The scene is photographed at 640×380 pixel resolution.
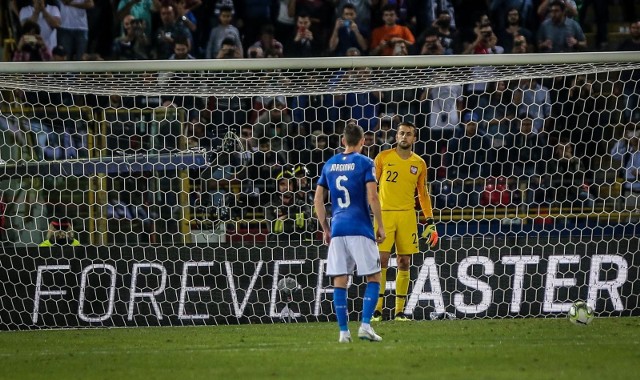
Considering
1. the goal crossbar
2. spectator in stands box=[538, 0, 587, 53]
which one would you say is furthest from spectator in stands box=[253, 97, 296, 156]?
spectator in stands box=[538, 0, 587, 53]

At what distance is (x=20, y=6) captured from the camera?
16938 mm

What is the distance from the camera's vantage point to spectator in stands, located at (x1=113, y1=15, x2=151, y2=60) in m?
16.2

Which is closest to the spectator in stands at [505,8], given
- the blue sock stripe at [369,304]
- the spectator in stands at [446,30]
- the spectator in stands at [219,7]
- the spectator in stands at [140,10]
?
the spectator in stands at [446,30]

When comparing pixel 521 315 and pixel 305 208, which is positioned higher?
pixel 305 208

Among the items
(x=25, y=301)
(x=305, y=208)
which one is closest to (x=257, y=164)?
(x=305, y=208)

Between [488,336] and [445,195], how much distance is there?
391 centimetres

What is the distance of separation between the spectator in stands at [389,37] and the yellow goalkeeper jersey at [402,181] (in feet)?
16.2

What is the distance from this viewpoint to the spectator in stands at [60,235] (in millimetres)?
12273

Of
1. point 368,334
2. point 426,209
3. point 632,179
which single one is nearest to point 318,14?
point 632,179

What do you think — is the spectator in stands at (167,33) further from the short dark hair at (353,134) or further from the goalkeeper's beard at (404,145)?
the short dark hair at (353,134)

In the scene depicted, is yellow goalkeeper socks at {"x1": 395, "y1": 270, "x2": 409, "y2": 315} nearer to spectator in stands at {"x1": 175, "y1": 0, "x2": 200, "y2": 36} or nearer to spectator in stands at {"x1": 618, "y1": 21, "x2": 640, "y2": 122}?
spectator in stands at {"x1": 618, "y1": 21, "x2": 640, "y2": 122}

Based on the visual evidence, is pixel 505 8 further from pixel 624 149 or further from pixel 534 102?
pixel 624 149

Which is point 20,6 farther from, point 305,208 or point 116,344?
point 116,344

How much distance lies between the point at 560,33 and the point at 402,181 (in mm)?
6238
